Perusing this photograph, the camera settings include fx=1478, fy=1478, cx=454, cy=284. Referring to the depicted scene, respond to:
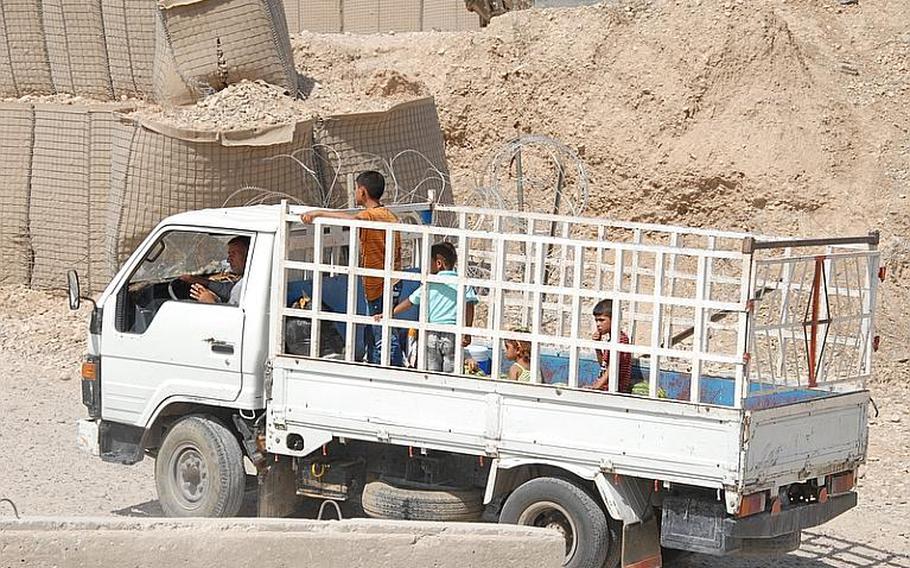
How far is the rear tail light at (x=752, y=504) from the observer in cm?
757

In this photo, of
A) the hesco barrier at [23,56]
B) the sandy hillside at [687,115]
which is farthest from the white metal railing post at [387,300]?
the hesco barrier at [23,56]

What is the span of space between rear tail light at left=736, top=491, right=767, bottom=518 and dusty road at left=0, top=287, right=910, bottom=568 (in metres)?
1.40

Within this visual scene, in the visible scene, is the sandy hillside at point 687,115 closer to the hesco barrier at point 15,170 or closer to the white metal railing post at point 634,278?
the hesco barrier at point 15,170

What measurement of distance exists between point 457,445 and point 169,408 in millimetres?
2228

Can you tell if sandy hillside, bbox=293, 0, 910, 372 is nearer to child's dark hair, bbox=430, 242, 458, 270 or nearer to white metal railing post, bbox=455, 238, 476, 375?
child's dark hair, bbox=430, 242, 458, 270

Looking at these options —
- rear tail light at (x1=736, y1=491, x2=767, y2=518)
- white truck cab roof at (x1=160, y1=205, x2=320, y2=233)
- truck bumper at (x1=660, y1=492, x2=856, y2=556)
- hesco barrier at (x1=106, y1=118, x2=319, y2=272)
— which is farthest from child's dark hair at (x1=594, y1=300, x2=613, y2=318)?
hesco barrier at (x1=106, y1=118, x2=319, y2=272)

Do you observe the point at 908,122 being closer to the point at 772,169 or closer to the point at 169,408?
the point at 772,169

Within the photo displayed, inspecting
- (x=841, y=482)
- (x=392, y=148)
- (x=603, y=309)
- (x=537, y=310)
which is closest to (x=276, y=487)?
(x=537, y=310)

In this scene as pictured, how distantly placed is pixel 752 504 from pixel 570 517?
39.7 inches

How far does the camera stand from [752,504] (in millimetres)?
7656

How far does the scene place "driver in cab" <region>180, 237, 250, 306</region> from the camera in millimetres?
9255

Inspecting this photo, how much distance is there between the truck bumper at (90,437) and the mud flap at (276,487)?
1289mm

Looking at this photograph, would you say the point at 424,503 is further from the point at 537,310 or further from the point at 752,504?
the point at 752,504

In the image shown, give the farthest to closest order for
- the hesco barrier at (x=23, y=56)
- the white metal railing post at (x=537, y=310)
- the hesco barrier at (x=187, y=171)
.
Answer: the hesco barrier at (x=23, y=56), the hesco barrier at (x=187, y=171), the white metal railing post at (x=537, y=310)
